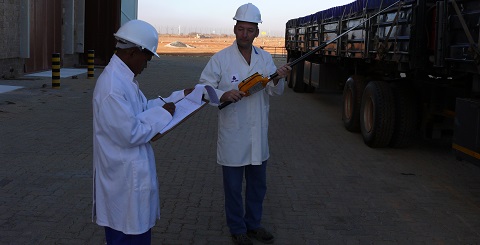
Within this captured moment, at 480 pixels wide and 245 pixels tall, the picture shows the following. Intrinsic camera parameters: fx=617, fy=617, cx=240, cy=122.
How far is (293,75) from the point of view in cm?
1998

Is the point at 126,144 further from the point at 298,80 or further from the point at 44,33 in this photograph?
the point at 44,33

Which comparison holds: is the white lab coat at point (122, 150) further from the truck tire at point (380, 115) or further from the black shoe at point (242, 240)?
the truck tire at point (380, 115)

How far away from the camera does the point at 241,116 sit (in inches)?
180

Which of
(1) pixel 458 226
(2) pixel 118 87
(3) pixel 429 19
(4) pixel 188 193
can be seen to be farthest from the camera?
(3) pixel 429 19

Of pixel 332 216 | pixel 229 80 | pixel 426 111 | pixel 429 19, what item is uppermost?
pixel 429 19

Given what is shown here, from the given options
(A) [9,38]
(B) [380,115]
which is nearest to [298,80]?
(A) [9,38]

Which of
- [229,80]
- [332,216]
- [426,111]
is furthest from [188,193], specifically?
[426,111]

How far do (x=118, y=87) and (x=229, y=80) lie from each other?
1.71 m

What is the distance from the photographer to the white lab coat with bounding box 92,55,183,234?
296 cm

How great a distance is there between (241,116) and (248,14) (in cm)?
75

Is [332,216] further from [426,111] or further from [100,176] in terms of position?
[426,111]

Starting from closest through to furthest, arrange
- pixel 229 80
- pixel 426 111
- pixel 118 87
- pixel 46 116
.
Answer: pixel 118 87 < pixel 229 80 < pixel 426 111 < pixel 46 116

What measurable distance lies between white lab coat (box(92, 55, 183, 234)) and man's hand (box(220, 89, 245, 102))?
116 centimetres

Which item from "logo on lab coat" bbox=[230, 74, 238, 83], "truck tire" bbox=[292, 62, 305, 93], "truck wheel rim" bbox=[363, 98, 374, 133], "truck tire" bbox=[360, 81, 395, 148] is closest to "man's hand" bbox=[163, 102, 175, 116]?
"logo on lab coat" bbox=[230, 74, 238, 83]
